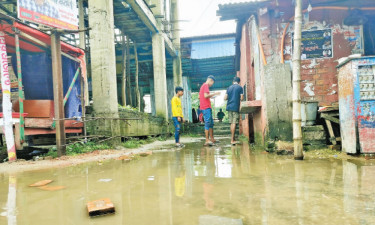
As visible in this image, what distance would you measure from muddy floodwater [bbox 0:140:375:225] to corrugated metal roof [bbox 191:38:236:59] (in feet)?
38.4

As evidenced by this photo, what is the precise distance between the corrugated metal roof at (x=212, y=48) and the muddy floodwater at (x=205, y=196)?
38.4 ft

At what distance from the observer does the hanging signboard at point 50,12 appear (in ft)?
12.9

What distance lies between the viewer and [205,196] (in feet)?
5.47

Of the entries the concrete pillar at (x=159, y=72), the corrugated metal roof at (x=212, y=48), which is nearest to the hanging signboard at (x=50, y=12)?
the concrete pillar at (x=159, y=72)

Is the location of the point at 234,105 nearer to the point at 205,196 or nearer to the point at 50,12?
the point at 205,196

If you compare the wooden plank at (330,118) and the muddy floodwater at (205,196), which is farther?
the wooden plank at (330,118)

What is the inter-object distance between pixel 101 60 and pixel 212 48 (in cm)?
939

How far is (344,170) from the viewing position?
2.43 m

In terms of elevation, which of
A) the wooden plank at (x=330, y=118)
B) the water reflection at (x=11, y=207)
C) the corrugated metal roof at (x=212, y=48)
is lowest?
the water reflection at (x=11, y=207)

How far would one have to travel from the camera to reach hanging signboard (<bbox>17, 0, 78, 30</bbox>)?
3.94 meters

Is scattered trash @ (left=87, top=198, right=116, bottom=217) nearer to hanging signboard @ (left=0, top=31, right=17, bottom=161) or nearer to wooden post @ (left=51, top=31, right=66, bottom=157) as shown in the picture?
wooden post @ (left=51, top=31, right=66, bottom=157)

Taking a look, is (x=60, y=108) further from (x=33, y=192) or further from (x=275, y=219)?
(x=275, y=219)

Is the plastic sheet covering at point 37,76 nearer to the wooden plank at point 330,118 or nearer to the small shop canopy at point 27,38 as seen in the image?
the small shop canopy at point 27,38

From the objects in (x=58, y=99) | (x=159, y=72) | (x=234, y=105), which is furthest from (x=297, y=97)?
(x=159, y=72)
